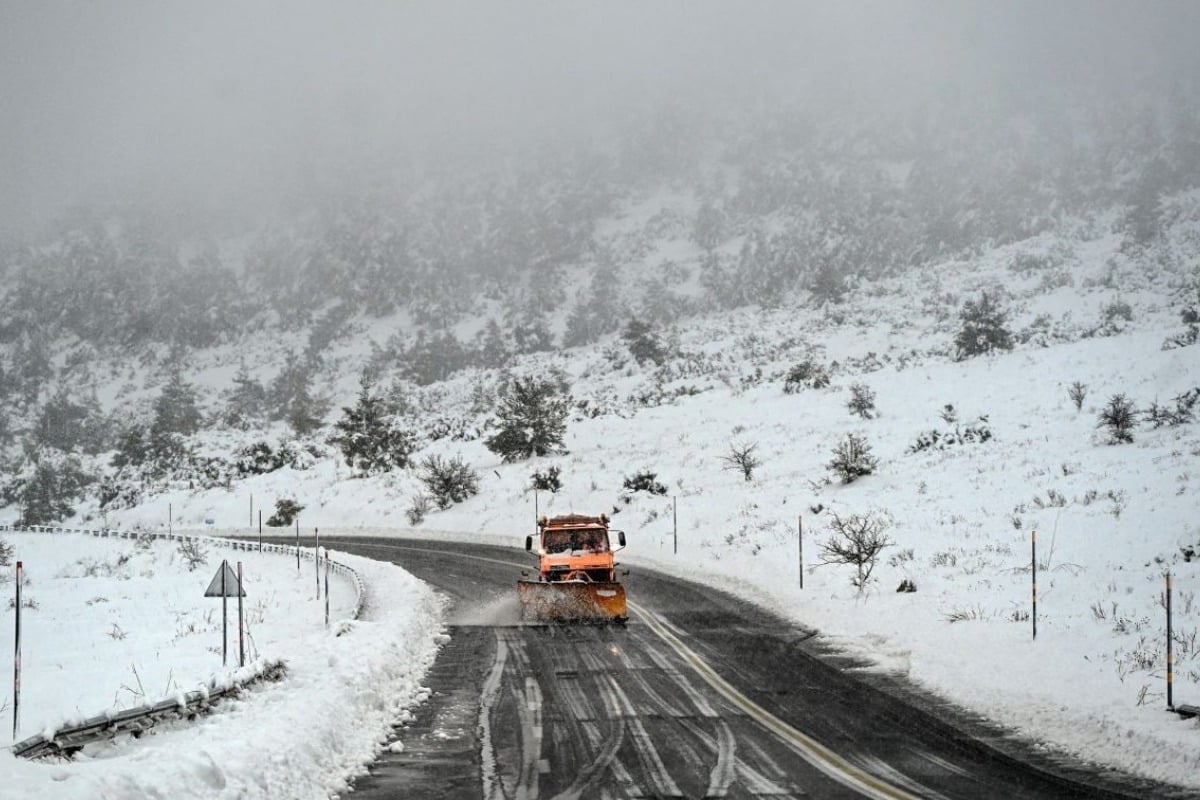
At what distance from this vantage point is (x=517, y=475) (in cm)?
4153

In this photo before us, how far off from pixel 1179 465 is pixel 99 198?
196395 mm

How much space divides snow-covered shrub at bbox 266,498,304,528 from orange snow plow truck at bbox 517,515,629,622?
3167 cm

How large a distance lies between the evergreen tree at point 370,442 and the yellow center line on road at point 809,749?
39.8 meters

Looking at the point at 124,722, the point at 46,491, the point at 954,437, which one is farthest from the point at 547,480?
the point at 46,491

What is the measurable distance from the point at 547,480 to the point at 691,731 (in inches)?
1144

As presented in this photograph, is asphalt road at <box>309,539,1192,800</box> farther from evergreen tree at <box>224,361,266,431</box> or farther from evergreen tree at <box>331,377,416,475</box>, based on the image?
evergreen tree at <box>224,361,266,431</box>

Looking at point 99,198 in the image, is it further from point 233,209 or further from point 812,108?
point 812,108

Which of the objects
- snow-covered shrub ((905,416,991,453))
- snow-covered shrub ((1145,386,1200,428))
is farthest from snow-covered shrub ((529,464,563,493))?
snow-covered shrub ((1145,386,1200,428))

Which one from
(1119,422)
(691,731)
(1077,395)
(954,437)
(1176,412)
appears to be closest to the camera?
(691,731)

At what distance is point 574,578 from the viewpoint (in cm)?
1773

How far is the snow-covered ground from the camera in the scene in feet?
34.1

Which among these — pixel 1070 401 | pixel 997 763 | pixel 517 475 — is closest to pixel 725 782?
pixel 997 763

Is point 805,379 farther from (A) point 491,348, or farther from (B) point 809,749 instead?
(A) point 491,348

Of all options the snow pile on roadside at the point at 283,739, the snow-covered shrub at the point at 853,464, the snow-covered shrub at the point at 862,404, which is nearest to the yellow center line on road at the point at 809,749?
the snow pile on roadside at the point at 283,739
